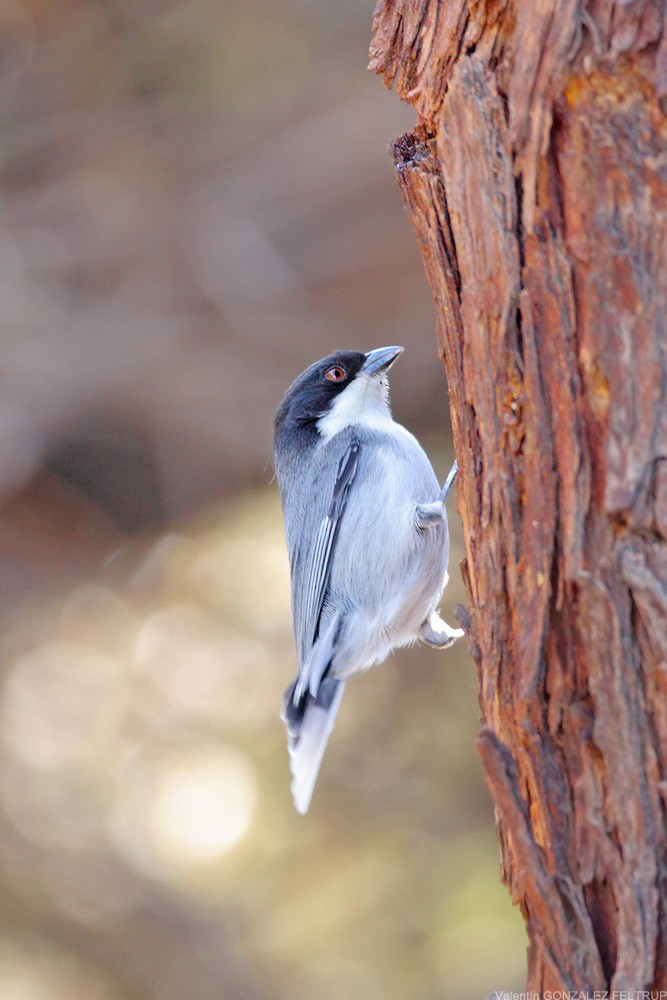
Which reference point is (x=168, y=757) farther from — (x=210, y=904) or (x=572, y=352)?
(x=572, y=352)

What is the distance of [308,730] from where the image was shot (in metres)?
3.04

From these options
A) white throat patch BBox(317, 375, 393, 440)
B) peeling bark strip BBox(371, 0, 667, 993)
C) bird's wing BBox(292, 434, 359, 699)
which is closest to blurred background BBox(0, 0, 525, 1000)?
white throat patch BBox(317, 375, 393, 440)

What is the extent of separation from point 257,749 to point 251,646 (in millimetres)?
547

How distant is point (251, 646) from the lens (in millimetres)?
5684

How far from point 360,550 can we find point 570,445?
5.57 ft

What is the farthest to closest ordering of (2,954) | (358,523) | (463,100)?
1. (2,954)
2. (358,523)
3. (463,100)

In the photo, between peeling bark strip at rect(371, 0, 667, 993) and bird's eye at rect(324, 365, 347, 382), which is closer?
peeling bark strip at rect(371, 0, 667, 993)

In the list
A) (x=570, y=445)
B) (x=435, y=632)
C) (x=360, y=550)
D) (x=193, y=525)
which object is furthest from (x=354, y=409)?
(x=193, y=525)

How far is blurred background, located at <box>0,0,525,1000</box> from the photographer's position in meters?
5.54

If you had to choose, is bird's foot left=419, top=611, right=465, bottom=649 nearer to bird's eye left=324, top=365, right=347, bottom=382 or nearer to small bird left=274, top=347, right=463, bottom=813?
small bird left=274, top=347, right=463, bottom=813

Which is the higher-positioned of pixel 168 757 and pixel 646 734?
pixel 646 734

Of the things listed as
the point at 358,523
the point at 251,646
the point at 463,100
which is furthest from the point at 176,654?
the point at 463,100

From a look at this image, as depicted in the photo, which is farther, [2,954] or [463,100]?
[2,954]

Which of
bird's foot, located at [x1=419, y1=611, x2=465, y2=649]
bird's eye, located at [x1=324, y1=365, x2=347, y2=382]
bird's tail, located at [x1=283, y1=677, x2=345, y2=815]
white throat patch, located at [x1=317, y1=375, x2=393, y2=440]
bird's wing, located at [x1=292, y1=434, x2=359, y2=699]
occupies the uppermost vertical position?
bird's eye, located at [x1=324, y1=365, x2=347, y2=382]
